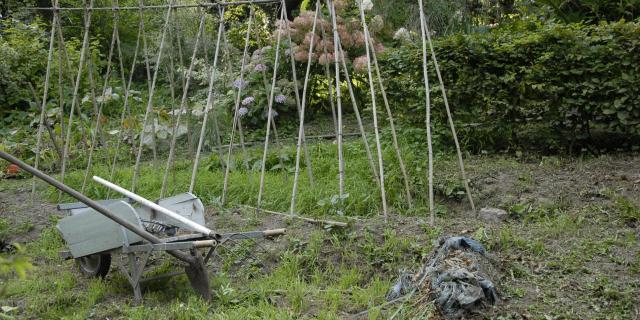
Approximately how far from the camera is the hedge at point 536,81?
6.98 meters

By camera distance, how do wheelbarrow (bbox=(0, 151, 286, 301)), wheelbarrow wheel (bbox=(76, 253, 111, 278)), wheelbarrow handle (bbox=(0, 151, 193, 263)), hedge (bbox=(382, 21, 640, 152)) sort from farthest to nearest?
hedge (bbox=(382, 21, 640, 152)), wheelbarrow wheel (bbox=(76, 253, 111, 278)), wheelbarrow (bbox=(0, 151, 286, 301)), wheelbarrow handle (bbox=(0, 151, 193, 263))

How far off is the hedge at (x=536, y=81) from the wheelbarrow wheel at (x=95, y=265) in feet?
12.8

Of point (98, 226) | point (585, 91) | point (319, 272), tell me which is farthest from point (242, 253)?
point (585, 91)

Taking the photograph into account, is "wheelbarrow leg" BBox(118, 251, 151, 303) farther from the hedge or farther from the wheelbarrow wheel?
the hedge

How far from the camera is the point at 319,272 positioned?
16.7 ft

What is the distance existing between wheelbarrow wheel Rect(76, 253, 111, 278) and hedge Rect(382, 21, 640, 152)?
12.8 feet

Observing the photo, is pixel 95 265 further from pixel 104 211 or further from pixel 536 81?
pixel 536 81

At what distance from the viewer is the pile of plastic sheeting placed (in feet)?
12.9

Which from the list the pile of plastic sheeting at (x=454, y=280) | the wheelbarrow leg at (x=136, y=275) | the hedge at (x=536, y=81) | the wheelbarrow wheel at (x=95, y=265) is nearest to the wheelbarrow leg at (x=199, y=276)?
the wheelbarrow leg at (x=136, y=275)

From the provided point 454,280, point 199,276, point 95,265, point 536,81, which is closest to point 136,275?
point 199,276

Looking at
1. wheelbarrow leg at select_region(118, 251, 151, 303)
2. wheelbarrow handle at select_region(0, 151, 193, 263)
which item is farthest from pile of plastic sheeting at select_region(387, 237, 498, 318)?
wheelbarrow leg at select_region(118, 251, 151, 303)

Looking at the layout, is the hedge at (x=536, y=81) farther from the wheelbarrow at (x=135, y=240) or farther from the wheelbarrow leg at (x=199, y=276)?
the wheelbarrow leg at (x=199, y=276)

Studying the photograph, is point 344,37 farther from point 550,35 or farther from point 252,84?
point 550,35

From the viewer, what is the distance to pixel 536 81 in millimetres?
7309
